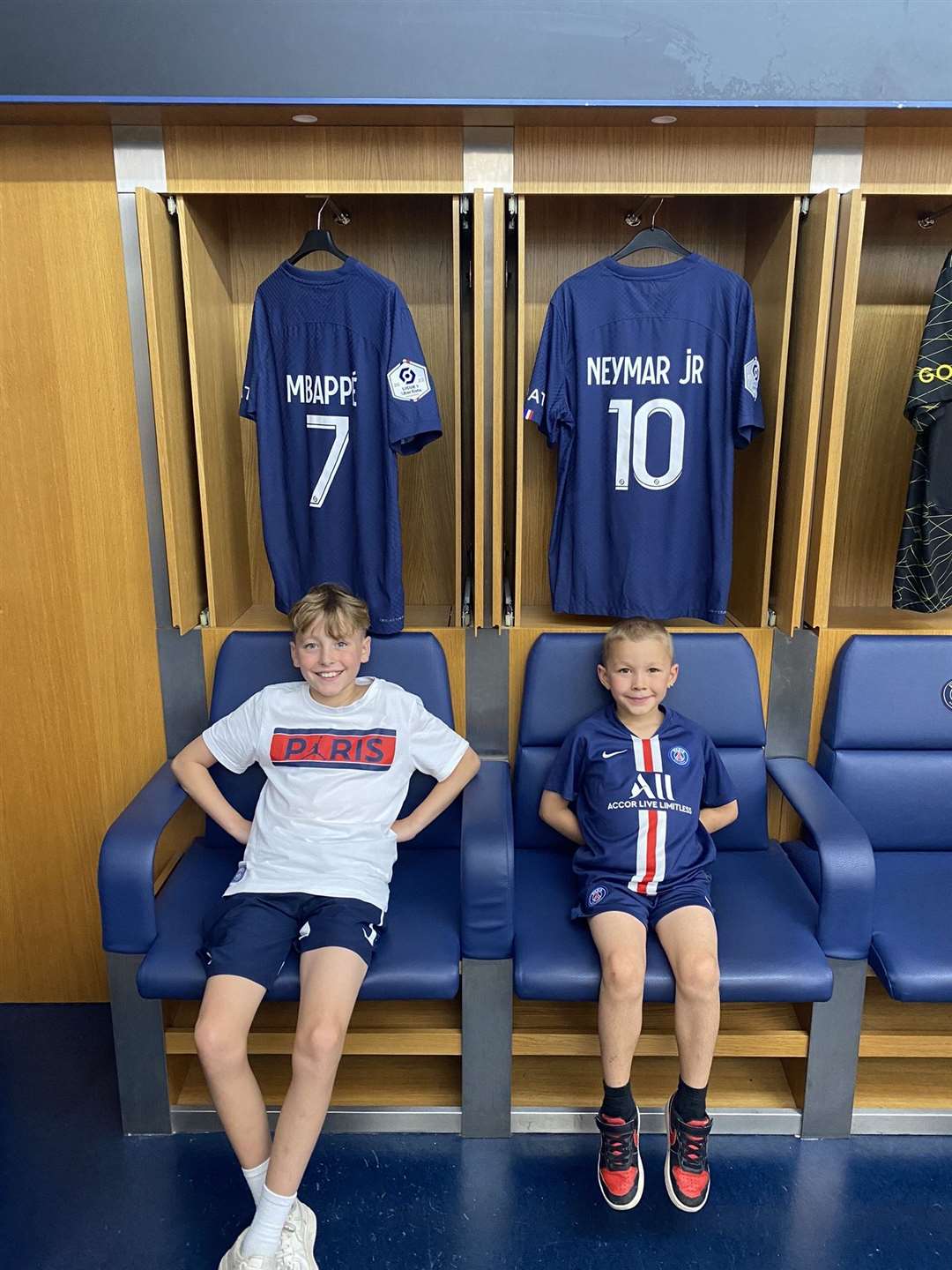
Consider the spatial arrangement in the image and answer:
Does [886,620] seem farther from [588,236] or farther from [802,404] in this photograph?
[588,236]

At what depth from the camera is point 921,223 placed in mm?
2223

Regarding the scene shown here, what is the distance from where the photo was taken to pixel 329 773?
196 centimetres

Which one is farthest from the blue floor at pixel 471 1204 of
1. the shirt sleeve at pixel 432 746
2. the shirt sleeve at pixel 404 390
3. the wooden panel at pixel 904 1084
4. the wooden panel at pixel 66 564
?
the shirt sleeve at pixel 404 390

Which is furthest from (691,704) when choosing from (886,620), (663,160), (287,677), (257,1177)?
(257,1177)

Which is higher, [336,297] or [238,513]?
[336,297]

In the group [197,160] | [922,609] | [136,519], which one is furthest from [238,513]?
[922,609]

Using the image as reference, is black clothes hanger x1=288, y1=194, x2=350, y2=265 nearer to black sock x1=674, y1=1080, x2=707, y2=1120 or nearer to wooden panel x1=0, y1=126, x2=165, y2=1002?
wooden panel x1=0, y1=126, x2=165, y2=1002

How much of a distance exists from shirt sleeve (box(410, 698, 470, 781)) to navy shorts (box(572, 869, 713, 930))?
366 mm

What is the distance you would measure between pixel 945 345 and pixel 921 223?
Answer: 342mm

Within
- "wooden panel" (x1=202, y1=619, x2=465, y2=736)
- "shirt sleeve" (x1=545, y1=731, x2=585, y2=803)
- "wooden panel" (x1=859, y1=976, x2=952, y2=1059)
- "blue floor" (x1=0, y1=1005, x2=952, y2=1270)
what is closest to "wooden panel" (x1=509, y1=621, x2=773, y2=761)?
"wooden panel" (x1=202, y1=619, x2=465, y2=736)

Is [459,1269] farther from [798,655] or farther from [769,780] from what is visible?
[798,655]

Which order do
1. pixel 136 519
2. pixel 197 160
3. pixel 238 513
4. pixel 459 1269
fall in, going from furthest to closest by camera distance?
pixel 238 513
pixel 136 519
pixel 197 160
pixel 459 1269

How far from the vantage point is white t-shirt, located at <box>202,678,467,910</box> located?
188 cm

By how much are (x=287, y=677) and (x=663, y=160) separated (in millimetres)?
1339
